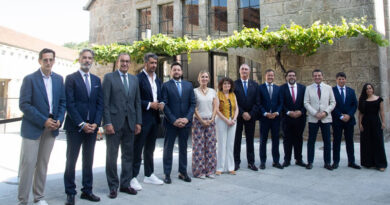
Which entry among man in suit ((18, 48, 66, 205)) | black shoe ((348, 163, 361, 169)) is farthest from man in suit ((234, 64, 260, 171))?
man in suit ((18, 48, 66, 205))

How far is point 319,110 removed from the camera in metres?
4.96

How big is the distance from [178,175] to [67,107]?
1.96 meters

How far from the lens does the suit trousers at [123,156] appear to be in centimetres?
351

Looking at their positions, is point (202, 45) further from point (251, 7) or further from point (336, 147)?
point (336, 147)

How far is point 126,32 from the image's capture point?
37.1 feet

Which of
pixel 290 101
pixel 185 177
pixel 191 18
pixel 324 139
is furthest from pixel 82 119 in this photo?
pixel 191 18

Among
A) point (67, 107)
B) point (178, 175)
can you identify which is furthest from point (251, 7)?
point (67, 107)

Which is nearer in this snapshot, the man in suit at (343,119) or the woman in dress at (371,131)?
the woman in dress at (371,131)

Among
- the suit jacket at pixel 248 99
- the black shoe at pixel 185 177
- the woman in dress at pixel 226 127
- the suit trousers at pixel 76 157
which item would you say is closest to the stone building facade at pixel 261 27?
the suit jacket at pixel 248 99

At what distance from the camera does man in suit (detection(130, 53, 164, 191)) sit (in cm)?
392

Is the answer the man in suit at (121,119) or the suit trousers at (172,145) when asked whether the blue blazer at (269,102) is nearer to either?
the suit trousers at (172,145)

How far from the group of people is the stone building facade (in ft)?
9.01

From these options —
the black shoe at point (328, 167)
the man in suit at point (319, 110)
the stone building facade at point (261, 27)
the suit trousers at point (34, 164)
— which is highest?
the stone building facade at point (261, 27)

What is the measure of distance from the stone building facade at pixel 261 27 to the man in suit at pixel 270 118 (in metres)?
3.26
